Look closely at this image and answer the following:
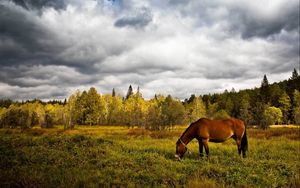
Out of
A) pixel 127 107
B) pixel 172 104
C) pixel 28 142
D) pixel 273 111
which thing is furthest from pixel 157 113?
pixel 28 142

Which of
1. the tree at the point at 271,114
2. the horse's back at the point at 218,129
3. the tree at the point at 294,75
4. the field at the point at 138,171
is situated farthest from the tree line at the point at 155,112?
the field at the point at 138,171

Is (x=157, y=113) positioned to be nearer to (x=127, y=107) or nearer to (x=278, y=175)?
Result: (x=127, y=107)

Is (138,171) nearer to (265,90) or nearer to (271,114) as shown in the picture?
(271,114)

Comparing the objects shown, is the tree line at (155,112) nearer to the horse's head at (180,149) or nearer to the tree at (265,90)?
the tree at (265,90)

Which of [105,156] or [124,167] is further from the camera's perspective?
[105,156]

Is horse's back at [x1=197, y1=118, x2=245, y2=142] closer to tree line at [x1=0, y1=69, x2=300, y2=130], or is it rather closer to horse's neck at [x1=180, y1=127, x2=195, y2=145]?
horse's neck at [x1=180, y1=127, x2=195, y2=145]

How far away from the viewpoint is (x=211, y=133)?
14.9m

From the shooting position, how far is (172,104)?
82500 mm

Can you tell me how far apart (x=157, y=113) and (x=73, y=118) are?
26924 mm

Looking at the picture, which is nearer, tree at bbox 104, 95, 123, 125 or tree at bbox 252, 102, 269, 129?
tree at bbox 252, 102, 269, 129

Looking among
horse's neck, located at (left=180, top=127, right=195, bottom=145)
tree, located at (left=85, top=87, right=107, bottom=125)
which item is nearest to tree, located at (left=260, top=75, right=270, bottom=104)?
tree, located at (left=85, top=87, right=107, bottom=125)

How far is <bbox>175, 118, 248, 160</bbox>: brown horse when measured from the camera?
1462 centimetres

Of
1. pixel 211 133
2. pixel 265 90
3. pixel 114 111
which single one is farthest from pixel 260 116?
pixel 211 133

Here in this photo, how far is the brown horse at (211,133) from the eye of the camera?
14625 mm
